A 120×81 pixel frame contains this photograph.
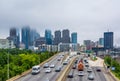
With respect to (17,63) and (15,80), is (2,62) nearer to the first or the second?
(17,63)

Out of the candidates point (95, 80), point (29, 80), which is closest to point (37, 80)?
point (29, 80)

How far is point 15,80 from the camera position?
216ft

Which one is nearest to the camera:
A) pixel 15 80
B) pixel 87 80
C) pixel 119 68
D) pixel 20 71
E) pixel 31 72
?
pixel 15 80

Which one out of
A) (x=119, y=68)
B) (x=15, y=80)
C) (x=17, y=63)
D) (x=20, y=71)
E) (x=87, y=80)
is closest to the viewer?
(x=15, y=80)

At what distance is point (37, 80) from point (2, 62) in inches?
1310

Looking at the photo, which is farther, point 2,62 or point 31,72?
point 2,62

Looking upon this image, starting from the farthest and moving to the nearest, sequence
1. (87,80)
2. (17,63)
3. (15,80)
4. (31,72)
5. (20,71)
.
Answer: (17,63)
(31,72)
(20,71)
(87,80)
(15,80)

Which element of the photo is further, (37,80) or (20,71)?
(20,71)

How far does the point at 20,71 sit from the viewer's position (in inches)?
3004

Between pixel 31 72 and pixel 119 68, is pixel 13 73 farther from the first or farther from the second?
pixel 119 68

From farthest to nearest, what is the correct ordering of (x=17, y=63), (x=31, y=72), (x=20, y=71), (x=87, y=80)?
(x=17, y=63) < (x=31, y=72) < (x=20, y=71) < (x=87, y=80)

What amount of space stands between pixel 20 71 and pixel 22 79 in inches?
264

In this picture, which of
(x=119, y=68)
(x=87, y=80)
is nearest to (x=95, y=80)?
(x=87, y=80)

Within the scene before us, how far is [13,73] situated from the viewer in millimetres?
72688
